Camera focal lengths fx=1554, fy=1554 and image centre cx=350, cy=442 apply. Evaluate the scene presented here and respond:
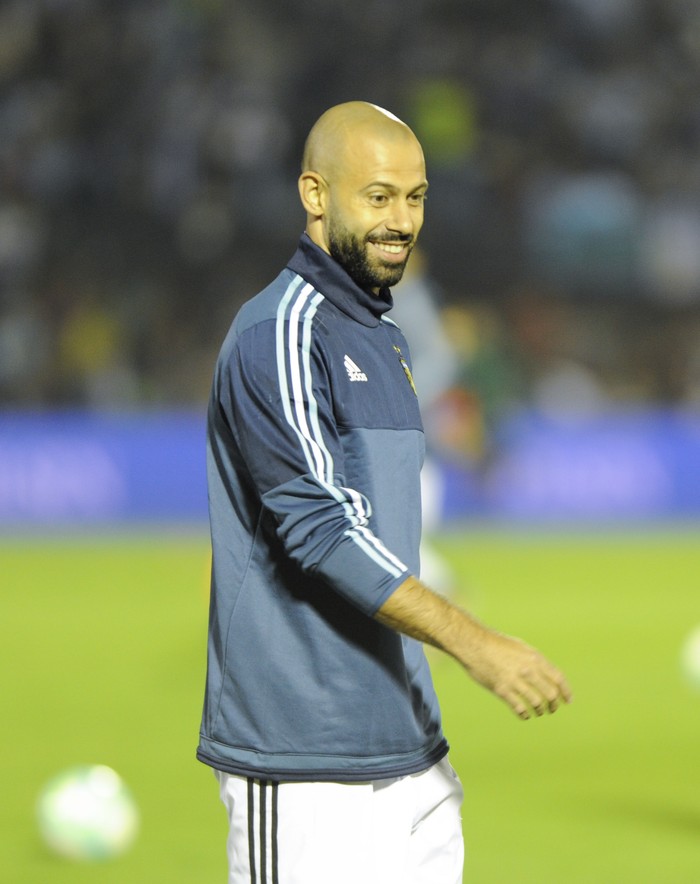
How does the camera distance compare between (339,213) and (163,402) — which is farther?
(163,402)

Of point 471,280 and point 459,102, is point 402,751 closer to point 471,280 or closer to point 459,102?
point 471,280

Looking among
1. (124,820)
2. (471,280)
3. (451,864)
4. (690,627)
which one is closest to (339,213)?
(451,864)

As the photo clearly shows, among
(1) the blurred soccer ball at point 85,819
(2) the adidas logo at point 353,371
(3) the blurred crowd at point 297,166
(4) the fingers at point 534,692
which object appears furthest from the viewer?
(3) the blurred crowd at point 297,166

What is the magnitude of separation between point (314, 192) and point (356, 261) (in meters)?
0.17

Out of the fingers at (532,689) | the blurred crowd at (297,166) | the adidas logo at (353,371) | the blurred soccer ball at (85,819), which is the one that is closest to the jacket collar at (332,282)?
the adidas logo at (353,371)

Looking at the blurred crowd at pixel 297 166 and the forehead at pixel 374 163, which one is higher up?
the blurred crowd at pixel 297 166

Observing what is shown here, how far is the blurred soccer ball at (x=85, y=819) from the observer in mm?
5332

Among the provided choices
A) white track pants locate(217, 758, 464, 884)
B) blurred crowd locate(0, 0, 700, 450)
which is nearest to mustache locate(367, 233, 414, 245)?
white track pants locate(217, 758, 464, 884)

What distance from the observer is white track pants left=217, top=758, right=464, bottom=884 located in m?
3.06

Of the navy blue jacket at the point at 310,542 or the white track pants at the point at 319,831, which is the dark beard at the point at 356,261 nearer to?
the navy blue jacket at the point at 310,542

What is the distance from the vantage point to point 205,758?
10.5 feet

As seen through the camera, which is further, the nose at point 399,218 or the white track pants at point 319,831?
the nose at point 399,218

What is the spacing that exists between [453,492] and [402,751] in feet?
42.9

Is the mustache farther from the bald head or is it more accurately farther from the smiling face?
the bald head
